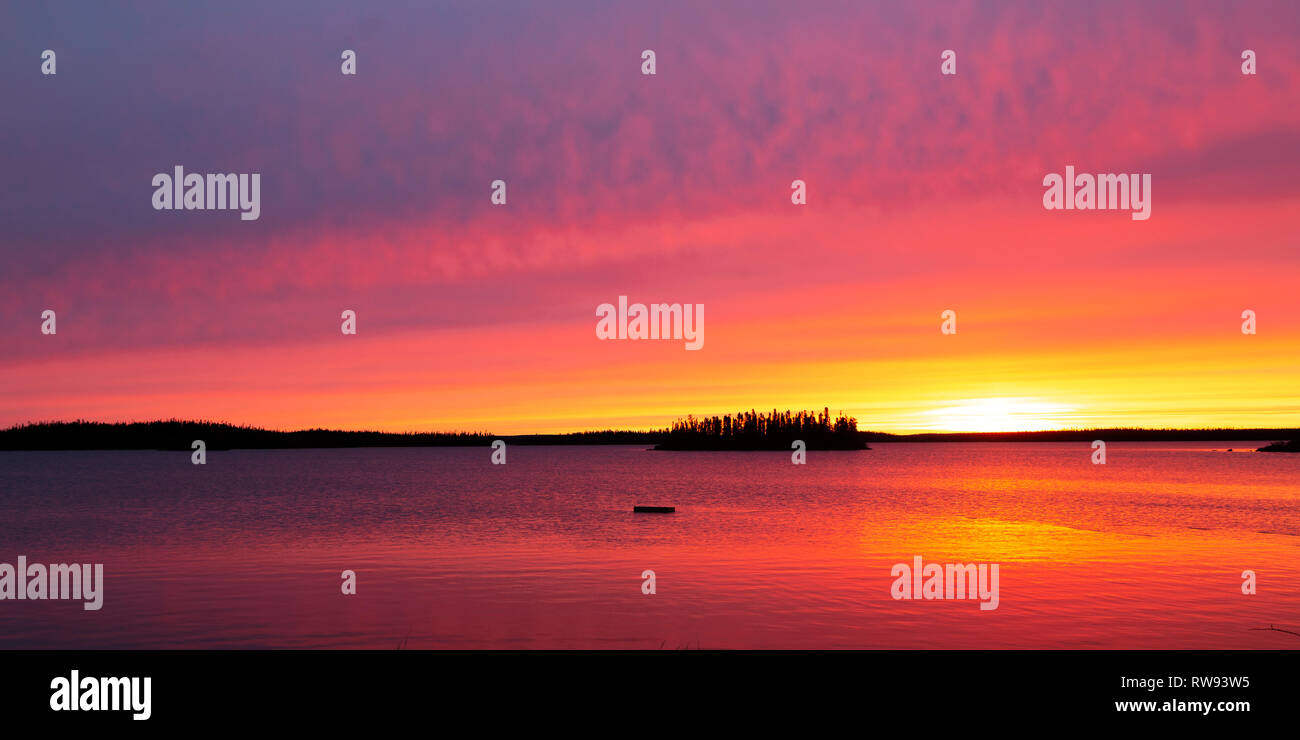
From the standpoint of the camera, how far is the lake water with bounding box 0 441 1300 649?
1067 inches

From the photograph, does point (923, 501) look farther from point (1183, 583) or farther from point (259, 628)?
point (259, 628)

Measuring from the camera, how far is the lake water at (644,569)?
27.1 m

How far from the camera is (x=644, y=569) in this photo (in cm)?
4078
